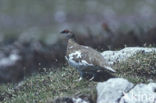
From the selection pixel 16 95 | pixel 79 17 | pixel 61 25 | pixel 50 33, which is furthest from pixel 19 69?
pixel 79 17

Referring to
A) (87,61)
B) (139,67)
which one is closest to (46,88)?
(87,61)

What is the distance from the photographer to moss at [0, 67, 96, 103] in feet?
32.1

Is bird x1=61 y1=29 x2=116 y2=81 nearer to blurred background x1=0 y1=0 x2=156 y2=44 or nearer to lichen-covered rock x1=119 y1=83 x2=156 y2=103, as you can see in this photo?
lichen-covered rock x1=119 y1=83 x2=156 y2=103

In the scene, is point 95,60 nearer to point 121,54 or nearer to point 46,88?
point 46,88

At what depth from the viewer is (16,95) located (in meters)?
11.0

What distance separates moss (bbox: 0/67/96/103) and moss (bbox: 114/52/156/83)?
0.89 m

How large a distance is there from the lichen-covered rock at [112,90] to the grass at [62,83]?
0.23 m

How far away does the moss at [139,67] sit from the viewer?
10.4 metres

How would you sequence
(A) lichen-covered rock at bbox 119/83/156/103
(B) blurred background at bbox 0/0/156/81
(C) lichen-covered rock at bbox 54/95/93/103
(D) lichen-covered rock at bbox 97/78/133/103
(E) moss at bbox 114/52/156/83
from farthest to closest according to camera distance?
(B) blurred background at bbox 0/0/156/81 → (E) moss at bbox 114/52/156/83 → (C) lichen-covered rock at bbox 54/95/93/103 → (D) lichen-covered rock at bbox 97/78/133/103 → (A) lichen-covered rock at bbox 119/83/156/103

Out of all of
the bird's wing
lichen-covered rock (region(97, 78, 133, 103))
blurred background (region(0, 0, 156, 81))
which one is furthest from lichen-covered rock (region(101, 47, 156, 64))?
blurred background (region(0, 0, 156, 81))

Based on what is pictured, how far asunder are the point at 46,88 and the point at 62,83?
0.35 m

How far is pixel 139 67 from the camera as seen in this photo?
10594 millimetres

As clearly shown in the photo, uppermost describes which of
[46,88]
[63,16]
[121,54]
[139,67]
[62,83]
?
[139,67]

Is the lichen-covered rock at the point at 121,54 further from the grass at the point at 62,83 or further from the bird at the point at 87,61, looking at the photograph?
the bird at the point at 87,61
